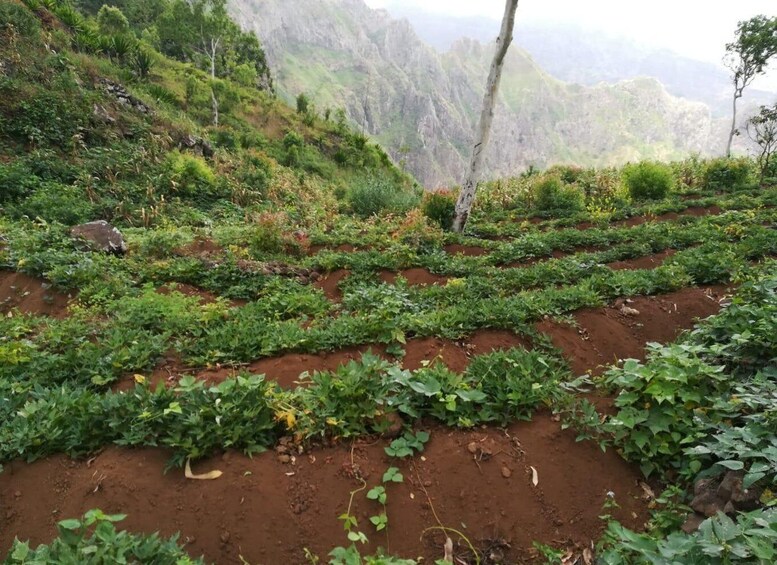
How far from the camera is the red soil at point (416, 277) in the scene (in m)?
6.36

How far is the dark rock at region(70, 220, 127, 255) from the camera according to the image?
6.66 m

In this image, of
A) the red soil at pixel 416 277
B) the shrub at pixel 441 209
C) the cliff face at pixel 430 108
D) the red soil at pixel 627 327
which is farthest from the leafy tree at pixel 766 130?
the cliff face at pixel 430 108

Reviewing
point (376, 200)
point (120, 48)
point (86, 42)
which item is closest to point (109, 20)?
point (120, 48)

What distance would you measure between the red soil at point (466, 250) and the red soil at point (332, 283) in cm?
242

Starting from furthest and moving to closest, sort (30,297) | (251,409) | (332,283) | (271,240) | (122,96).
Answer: (122,96)
(271,240)
(332,283)
(30,297)
(251,409)

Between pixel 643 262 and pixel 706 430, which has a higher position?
pixel 643 262

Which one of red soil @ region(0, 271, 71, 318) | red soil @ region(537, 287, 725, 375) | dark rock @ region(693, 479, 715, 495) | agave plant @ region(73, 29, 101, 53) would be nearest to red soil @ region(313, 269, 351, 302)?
red soil @ region(537, 287, 725, 375)

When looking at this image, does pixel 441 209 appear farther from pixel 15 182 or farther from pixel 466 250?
pixel 15 182

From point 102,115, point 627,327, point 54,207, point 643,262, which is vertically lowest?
point 54,207

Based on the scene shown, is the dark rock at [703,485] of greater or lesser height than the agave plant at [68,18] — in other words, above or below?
below

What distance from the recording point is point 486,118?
8.91 metres

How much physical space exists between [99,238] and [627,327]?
25.1 ft

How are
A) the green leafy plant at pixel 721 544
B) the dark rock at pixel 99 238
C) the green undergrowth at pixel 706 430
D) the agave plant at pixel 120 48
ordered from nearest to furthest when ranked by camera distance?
the green leafy plant at pixel 721 544 → the green undergrowth at pixel 706 430 → the dark rock at pixel 99 238 → the agave plant at pixel 120 48

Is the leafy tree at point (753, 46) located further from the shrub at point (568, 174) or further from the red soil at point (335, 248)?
the red soil at point (335, 248)
